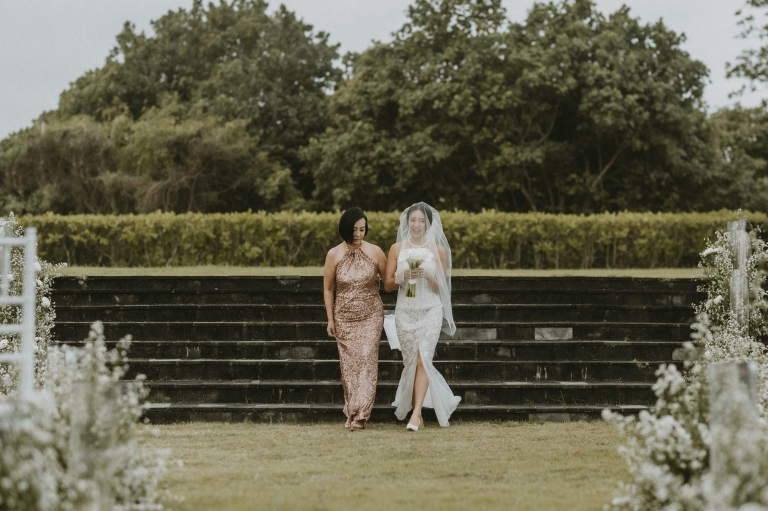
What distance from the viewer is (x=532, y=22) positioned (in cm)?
2580

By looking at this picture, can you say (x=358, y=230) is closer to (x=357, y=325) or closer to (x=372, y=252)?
(x=372, y=252)

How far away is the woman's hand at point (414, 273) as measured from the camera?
8.36 metres

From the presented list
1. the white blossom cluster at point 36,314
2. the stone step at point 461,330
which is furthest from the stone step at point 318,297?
the white blossom cluster at point 36,314

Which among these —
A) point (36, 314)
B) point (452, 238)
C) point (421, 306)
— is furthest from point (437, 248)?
point (452, 238)

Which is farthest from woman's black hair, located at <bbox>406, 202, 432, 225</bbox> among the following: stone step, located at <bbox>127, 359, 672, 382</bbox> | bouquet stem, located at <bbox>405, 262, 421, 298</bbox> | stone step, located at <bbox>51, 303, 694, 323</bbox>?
stone step, located at <bbox>51, 303, 694, 323</bbox>

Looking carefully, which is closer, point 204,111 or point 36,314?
point 36,314

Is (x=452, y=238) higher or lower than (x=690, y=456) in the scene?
higher

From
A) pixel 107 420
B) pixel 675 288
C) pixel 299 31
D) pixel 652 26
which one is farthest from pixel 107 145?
pixel 107 420

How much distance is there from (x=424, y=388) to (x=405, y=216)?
1779 mm

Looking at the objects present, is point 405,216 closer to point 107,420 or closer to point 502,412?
point 502,412

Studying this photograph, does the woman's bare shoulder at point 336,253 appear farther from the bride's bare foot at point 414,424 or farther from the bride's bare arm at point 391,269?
the bride's bare foot at point 414,424

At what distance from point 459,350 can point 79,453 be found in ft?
20.0

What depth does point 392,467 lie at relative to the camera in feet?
20.9

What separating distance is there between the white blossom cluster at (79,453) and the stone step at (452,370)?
4.10 metres
